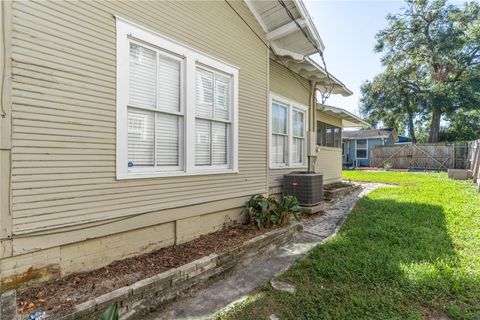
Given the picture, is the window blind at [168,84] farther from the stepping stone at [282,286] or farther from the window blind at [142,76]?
the stepping stone at [282,286]

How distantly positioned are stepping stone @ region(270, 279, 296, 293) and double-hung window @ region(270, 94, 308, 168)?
131 inches

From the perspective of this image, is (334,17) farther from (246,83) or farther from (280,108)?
(246,83)

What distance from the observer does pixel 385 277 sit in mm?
2943

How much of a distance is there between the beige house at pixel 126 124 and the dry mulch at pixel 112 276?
0.11m

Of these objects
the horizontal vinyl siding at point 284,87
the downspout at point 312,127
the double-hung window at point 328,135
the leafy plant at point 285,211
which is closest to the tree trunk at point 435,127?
the double-hung window at point 328,135

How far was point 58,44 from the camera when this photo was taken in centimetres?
241

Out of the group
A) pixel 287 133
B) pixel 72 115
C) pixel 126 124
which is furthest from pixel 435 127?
pixel 72 115

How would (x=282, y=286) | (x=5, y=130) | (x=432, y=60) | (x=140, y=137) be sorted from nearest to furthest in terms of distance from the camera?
(x=5, y=130), (x=282, y=286), (x=140, y=137), (x=432, y=60)

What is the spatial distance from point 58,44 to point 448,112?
27.3 m

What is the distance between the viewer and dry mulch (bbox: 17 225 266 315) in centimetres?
211

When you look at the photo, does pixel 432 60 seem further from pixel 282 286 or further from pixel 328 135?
pixel 282 286

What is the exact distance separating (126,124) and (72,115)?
1.77 feet

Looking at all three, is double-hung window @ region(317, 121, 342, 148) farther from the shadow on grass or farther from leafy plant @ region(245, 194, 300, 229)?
the shadow on grass

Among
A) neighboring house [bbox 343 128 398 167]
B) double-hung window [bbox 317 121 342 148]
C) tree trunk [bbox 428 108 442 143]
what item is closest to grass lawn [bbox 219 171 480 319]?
double-hung window [bbox 317 121 342 148]
